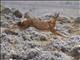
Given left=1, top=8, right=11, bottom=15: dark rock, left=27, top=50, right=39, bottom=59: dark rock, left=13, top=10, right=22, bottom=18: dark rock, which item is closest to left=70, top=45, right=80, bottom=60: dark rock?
left=27, top=50, right=39, bottom=59: dark rock

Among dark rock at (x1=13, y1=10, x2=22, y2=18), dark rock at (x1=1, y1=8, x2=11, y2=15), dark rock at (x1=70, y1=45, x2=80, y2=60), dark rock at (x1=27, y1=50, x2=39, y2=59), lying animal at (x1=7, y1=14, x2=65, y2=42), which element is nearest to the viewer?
dark rock at (x1=27, y1=50, x2=39, y2=59)

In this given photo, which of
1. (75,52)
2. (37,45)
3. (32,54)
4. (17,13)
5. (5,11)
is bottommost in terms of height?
(5,11)

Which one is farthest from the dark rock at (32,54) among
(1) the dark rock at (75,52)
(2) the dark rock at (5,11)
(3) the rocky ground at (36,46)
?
(2) the dark rock at (5,11)

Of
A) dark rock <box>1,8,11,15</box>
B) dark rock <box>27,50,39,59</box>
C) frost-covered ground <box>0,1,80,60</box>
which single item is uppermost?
dark rock <box>27,50,39,59</box>

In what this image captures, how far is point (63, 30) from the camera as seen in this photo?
15281mm

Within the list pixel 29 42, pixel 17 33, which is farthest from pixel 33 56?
pixel 17 33

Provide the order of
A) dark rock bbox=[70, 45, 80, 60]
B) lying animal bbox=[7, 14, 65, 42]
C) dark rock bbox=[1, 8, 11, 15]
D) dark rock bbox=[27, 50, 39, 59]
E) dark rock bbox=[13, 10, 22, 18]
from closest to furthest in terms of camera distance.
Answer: dark rock bbox=[27, 50, 39, 59], dark rock bbox=[70, 45, 80, 60], lying animal bbox=[7, 14, 65, 42], dark rock bbox=[13, 10, 22, 18], dark rock bbox=[1, 8, 11, 15]

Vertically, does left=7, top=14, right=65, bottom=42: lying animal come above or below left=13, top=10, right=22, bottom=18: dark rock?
above

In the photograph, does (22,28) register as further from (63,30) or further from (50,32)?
(63,30)

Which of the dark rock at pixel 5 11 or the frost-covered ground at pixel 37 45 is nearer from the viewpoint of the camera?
the frost-covered ground at pixel 37 45

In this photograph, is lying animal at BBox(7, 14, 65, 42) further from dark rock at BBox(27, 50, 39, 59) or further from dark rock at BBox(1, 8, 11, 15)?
dark rock at BBox(1, 8, 11, 15)

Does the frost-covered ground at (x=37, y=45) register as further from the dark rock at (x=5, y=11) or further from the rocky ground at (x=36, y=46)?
the dark rock at (x=5, y=11)

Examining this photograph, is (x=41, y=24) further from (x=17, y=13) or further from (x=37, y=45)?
(x=17, y=13)

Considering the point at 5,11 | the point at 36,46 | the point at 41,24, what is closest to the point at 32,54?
the point at 36,46
